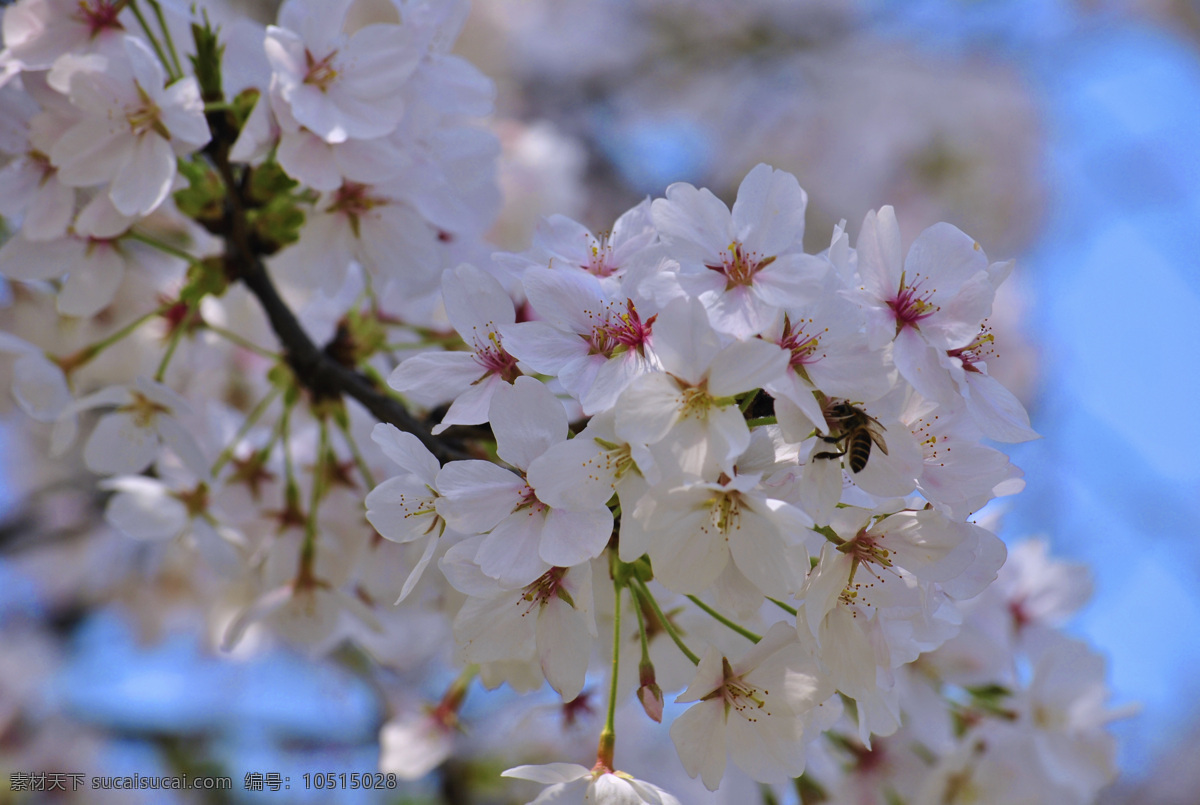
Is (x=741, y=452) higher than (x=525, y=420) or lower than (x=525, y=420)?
lower

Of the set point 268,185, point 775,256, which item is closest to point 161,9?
point 268,185

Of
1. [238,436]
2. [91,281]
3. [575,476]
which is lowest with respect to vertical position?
[575,476]

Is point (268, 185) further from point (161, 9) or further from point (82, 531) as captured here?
point (82, 531)

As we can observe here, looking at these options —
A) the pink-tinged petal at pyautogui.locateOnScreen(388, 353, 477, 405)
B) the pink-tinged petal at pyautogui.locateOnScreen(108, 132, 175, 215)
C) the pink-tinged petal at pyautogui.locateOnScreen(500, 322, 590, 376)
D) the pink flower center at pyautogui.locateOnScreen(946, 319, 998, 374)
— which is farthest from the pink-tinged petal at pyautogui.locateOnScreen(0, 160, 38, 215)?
the pink flower center at pyautogui.locateOnScreen(946, 319, 998, 374)

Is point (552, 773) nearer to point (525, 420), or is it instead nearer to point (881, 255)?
point (525, 420)

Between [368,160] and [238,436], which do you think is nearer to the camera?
[368,160]

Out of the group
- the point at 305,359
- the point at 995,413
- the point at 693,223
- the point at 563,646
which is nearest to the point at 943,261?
the point at 995,413

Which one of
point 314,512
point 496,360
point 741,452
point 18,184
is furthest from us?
point 314,512
